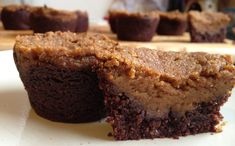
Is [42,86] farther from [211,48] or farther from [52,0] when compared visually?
[52,0]

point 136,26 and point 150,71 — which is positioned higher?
point 150,71

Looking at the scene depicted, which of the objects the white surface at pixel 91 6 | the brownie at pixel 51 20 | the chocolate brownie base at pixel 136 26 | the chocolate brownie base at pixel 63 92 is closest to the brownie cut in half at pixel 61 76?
the chocolate brownie base at pixel 63 92

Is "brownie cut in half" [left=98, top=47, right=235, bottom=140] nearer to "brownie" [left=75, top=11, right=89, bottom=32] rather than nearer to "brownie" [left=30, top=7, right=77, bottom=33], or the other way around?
"brownie" [left=30, top=7, right=77, bottom=33]

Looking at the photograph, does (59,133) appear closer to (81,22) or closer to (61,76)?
(61,76)

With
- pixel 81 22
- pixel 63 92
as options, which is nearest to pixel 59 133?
pixel 63 92

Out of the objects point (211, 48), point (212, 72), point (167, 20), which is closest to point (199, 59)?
point (212, 72)

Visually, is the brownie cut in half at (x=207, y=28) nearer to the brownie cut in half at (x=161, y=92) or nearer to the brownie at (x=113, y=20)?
the brownie at (x=113, y=20)
